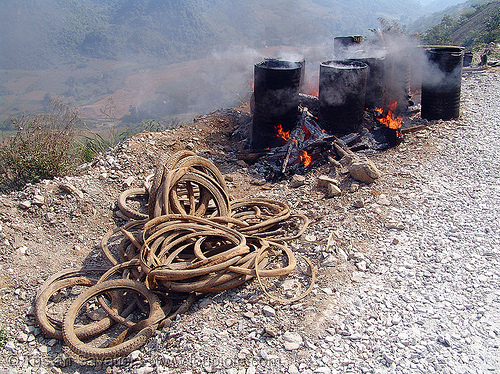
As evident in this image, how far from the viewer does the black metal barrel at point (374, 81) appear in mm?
7426

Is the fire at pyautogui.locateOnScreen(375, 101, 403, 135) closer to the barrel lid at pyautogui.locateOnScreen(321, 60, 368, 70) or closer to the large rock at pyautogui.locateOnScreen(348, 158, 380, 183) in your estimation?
the barrel lid at pyautogui.locateOnScreen(321, 60, 368, 70)

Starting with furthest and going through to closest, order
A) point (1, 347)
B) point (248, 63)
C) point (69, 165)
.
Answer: point (248, 63) → point (69, 165) → point (1, 347)

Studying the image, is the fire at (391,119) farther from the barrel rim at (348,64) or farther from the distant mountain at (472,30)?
the distant mountain at (472,30)

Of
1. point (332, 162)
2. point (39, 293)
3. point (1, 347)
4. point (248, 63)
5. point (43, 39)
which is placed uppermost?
point (43, 39)

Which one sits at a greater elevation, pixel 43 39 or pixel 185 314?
pixel 43 39

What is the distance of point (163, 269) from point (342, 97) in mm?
4575

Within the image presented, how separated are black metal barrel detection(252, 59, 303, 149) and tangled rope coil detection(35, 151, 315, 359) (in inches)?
102

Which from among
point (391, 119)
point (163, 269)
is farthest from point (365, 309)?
point (391, 119)

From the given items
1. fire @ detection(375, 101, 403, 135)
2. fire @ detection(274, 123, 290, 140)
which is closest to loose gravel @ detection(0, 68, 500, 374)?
fire @ detection(375, 101, 403, 135)

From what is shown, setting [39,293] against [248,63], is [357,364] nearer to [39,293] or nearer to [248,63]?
[39,293]

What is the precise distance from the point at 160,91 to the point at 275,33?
560 inches

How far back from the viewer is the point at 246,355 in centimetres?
295

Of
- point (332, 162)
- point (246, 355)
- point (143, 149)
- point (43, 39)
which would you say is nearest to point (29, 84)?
point (43, 39)

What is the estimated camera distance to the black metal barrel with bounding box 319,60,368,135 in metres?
6.56
